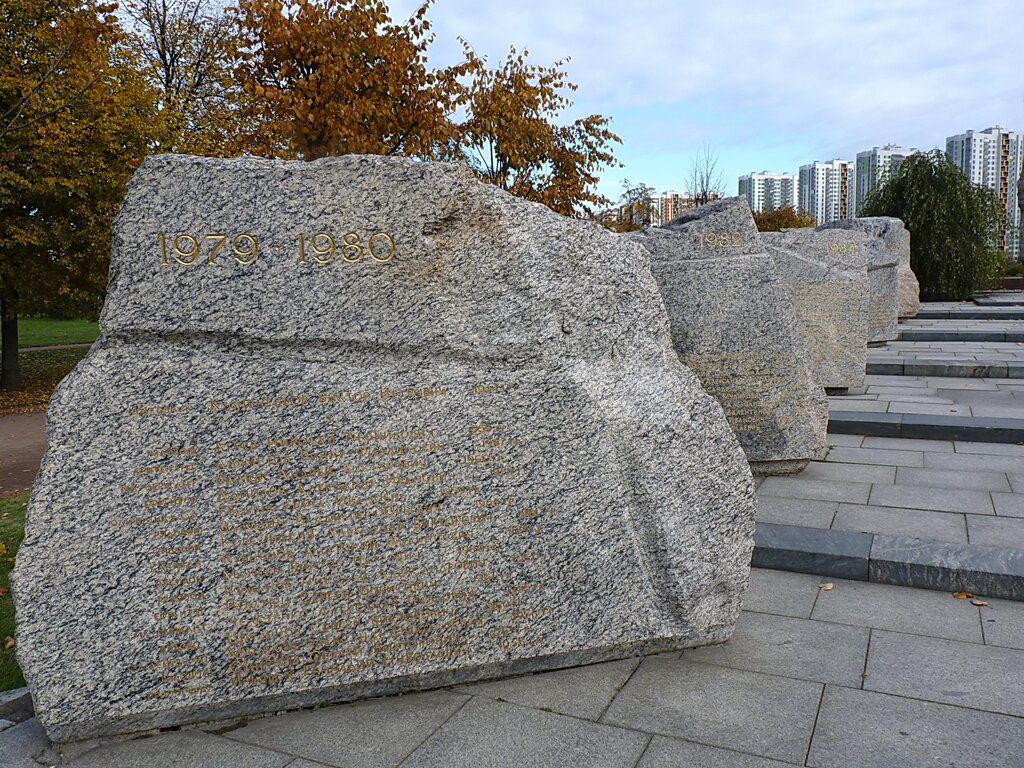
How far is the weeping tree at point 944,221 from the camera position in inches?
928

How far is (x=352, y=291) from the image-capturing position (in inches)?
123

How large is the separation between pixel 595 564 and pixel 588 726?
2.15ft

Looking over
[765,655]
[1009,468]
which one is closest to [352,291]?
[765,655]

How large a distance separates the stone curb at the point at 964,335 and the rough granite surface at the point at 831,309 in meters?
6.71

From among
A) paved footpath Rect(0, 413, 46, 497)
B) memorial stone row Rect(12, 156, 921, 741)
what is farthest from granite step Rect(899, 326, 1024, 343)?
→ paved footpath Rect(0, 413, 46, 497)

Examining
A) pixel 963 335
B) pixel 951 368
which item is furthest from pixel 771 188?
pixel 951 368

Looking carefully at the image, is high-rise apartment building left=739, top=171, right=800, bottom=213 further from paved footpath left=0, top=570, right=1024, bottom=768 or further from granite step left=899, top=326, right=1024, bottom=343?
paved footpath left=0, top=570, right=1024, bottom=768

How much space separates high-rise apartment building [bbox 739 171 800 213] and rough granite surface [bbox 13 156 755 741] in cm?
4718

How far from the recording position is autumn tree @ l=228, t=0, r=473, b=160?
12.1 m

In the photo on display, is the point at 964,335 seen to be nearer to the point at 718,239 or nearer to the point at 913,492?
the point at 913,492

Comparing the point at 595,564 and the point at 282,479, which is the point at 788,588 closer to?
the point at 595,564

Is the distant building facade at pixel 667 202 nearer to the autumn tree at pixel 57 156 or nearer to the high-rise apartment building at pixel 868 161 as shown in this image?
the high-rise apartment building at pixel 868 161

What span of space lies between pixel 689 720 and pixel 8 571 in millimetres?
4718

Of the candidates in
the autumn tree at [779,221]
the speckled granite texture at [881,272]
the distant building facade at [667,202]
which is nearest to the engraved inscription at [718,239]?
the speckled granite texture at [881,272]
